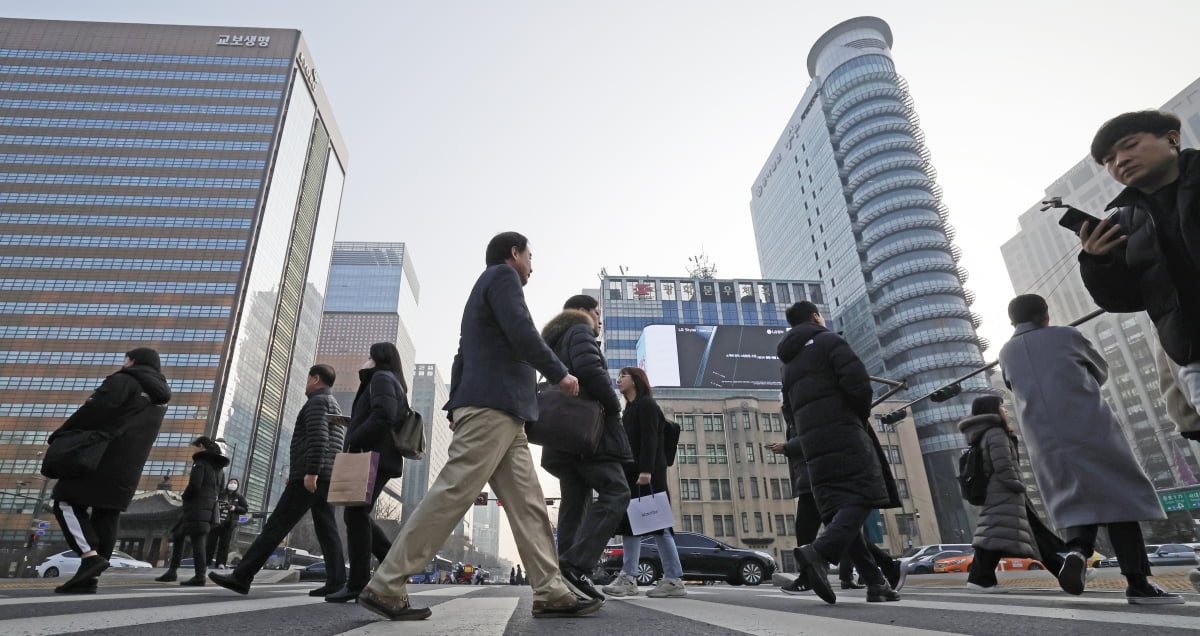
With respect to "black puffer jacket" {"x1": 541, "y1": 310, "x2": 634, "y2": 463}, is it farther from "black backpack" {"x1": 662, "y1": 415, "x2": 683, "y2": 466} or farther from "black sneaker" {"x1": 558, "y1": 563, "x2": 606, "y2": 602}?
"black backpack" {"x1": 662, "y1": 415, "x2": 683, "y2": 466}

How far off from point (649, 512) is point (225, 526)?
8.27 metres

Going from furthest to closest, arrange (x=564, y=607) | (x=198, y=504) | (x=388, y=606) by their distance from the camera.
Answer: (x=198, y=504) → (x=564, y=607) → (x=388, y=606)

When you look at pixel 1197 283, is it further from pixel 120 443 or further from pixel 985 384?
pixel 985 384

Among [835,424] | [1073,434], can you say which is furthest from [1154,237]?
[835,424]

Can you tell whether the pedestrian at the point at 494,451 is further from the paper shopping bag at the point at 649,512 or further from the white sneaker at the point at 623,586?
the white sneaker at the point at 623,586

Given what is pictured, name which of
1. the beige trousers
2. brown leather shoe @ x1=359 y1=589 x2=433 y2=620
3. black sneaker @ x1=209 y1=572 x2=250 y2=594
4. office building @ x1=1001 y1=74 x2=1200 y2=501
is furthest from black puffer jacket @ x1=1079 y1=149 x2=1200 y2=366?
office building @ x1=1001 y1=74 x2=1200 y2=501

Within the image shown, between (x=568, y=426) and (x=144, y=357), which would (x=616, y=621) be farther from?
(x=144, y=357)

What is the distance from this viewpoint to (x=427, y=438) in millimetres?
172625

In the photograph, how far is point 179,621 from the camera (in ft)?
6.96

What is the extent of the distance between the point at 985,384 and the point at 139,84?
402 feet

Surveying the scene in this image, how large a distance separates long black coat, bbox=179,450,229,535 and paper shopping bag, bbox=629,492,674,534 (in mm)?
5354

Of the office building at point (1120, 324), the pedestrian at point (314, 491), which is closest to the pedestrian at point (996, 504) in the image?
the pedestrian at point (314, 491)

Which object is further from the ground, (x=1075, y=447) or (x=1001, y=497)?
(x=1075, y=447)

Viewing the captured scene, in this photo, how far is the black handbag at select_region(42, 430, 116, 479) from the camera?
13.3 feet
